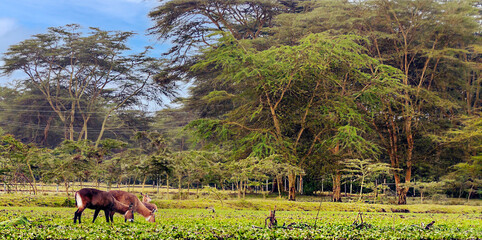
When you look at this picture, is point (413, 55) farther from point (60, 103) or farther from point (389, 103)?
point (60, 103)

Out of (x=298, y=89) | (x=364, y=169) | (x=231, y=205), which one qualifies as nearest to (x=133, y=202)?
(x=231, y=205)

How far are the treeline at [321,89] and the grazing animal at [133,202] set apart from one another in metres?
9.79

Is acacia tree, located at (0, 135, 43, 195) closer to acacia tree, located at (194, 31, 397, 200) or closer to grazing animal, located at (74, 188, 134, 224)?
acacia tree, located at (194, 31, 397, 200)

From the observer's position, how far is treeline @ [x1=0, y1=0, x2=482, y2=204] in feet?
70.2

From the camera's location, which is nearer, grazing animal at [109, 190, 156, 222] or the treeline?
grazing animal at [109, 190, 156, 222]

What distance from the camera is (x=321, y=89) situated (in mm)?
23234

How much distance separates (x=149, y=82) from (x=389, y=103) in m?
23.0

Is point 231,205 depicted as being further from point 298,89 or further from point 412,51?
point 412,51

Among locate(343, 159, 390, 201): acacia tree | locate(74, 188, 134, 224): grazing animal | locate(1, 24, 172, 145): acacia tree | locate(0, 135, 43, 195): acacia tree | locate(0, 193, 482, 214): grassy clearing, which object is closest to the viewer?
locate(74, 188, 134, 224): grazing animal

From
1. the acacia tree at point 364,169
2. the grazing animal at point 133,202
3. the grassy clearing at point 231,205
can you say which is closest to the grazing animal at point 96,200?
the grazing animal at point 133,202

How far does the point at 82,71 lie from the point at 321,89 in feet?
86.0

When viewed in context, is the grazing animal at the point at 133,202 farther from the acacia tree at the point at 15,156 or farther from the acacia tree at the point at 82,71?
the acacia tree at the point at 82,71

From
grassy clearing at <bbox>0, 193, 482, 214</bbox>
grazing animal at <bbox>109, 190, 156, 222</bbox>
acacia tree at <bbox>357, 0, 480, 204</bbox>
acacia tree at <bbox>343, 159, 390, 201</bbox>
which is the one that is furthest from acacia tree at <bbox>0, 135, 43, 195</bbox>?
acacia tree at <bbox>357, 0, 480, 204</bbox>

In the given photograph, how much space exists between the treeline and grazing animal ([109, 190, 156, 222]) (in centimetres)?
979
